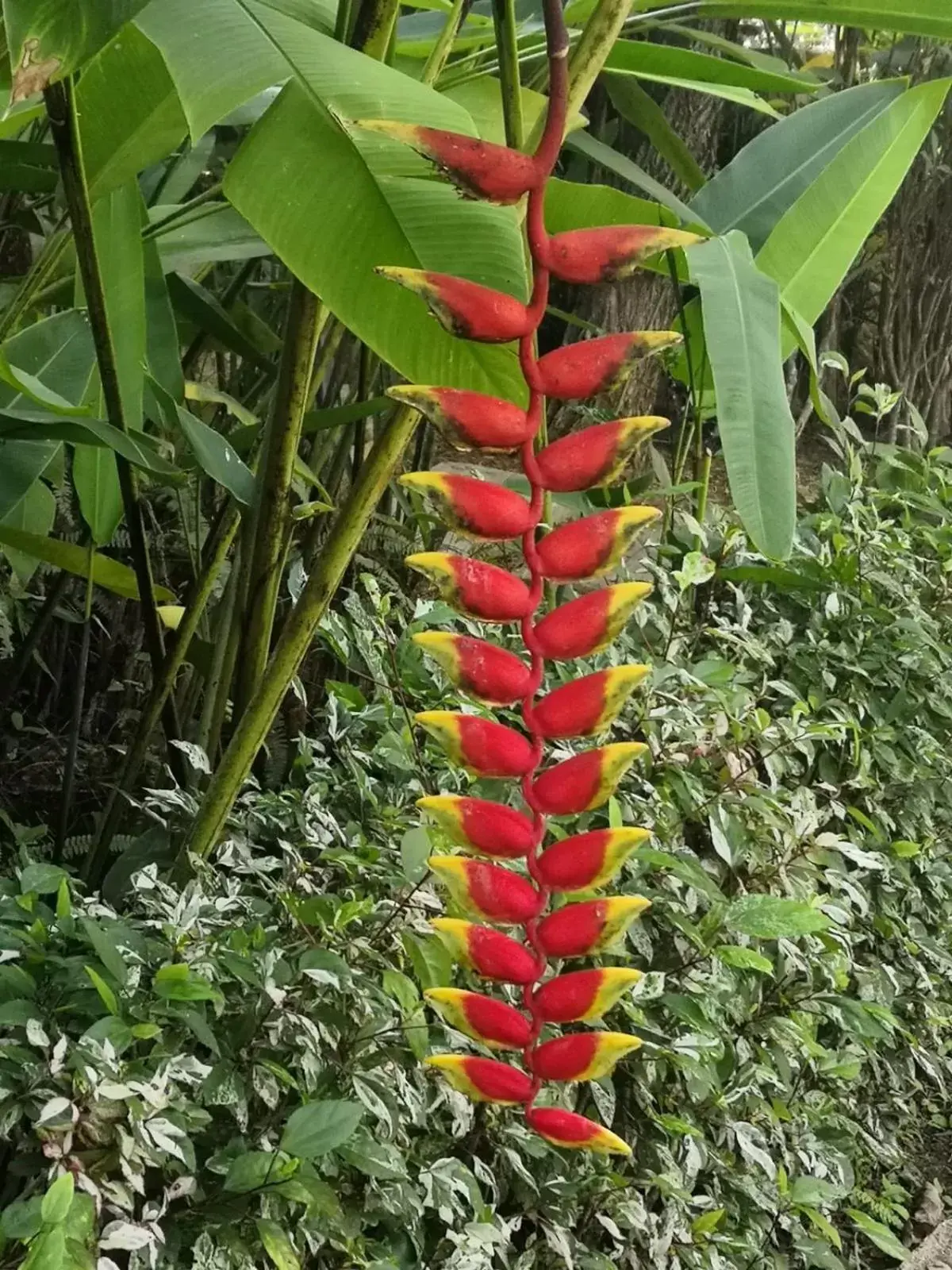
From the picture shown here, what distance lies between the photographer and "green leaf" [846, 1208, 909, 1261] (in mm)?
1102

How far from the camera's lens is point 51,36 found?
1.07 feet

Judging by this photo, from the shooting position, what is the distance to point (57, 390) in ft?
2.51

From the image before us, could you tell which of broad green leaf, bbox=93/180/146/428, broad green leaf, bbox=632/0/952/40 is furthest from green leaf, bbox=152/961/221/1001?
broad green leaf, bbox=632/0/952/40

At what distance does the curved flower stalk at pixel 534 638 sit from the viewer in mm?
265

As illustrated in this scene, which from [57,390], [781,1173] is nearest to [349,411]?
[57,390]

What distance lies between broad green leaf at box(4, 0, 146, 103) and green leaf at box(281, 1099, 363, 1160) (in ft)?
1.65

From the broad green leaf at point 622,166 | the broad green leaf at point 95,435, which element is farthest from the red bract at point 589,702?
the broad green leaf at point 622,166

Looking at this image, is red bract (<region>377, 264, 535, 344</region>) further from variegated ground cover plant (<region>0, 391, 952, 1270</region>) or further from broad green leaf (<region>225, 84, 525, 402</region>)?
variegated ground cover plant (<region>0, 391, 952, 1270</region>)

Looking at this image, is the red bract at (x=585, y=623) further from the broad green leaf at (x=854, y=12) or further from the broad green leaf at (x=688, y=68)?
the broad green leaf at (x=688, y=68)

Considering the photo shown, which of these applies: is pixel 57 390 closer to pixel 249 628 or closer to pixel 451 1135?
pixel 249 628

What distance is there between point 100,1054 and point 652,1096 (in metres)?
0.51

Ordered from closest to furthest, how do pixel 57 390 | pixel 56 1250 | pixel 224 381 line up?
pixel 56 1250 < pixel 57 390 < pixel 224 381

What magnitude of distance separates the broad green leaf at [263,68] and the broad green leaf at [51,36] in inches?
1.4

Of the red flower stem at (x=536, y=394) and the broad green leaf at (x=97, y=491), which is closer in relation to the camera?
the red flower stem at (x=536, y=394)
